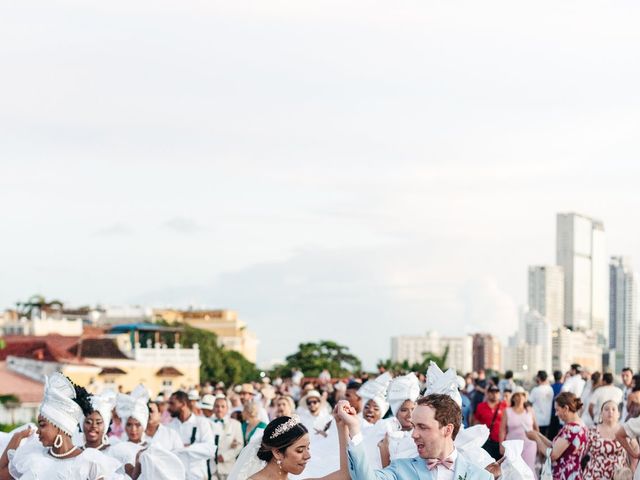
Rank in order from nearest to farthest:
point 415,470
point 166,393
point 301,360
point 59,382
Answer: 1. point 415,470
2. point 59,382
3. point 166,393
4. point 301,360

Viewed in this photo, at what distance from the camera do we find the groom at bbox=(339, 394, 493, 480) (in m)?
7.55

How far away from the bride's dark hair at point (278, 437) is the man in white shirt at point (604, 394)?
1113cm

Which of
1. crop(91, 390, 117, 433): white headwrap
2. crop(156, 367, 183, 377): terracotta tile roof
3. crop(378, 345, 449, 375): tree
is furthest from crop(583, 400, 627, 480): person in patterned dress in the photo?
crop(156, 367, 183, 377): terracotta tile roof

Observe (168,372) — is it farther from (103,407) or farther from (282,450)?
(282,450)

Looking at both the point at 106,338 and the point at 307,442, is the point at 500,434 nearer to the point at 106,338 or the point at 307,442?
the point at 307,442

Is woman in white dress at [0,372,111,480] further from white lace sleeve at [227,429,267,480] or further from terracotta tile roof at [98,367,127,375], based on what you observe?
terracotta tile roof at [98,367,127,375]

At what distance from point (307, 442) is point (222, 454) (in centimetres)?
1047

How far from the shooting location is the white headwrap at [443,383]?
1063 centimetres

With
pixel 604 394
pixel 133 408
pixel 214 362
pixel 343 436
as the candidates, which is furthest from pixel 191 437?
pixel 214 362

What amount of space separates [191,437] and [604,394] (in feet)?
17.7

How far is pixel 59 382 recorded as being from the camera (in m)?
10.8

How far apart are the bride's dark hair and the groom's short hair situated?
822mm

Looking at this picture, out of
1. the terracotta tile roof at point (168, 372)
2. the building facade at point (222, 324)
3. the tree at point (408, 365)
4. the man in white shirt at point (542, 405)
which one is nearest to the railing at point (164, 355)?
the terracotta tile roof at point (168, 372)

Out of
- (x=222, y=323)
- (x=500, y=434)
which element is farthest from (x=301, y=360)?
(x=222, y=323)
